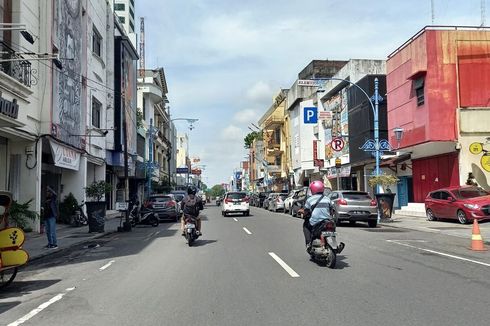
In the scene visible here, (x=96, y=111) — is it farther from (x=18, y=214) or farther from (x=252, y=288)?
(x=252, y=288)

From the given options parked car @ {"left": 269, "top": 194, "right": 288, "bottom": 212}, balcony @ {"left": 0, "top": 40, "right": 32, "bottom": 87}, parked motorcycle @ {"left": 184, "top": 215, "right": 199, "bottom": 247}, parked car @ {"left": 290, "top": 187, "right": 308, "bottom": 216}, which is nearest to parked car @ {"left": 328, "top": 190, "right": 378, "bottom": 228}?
parked motorcycle @ {"left": 184, "top": 215, "right": 199, "bottom": 247}

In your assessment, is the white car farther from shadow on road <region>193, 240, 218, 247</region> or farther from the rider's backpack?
the rider's backpack

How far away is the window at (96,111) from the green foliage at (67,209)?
7.25 meters

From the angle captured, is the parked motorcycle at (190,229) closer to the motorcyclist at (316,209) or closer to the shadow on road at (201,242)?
the shadow on road at (201,242)

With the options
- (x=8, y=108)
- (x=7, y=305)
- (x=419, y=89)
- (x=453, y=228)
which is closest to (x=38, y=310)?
(x=7, y=305)

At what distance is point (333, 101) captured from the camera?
4694 centimetres

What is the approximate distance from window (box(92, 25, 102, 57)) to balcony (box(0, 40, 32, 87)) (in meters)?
13.3

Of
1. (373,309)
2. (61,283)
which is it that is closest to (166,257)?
(61,283)

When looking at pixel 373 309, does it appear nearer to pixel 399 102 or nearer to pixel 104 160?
pixel 399 102

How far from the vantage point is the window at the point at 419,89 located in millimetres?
27423

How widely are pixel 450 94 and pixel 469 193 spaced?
20.2ft

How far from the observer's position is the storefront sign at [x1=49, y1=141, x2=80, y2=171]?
2222 cm

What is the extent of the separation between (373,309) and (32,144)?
17373 mm

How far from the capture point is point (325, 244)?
10266 mm
